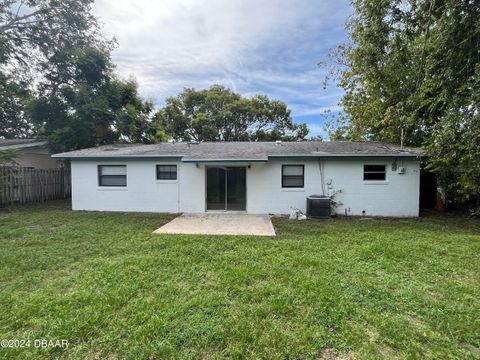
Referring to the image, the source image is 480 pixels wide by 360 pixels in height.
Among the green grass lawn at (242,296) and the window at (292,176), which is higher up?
the window at (292,176)

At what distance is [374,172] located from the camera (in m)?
10.1

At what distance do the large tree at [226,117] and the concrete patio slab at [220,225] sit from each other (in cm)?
1738

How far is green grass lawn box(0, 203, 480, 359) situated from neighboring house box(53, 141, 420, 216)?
3.47 m

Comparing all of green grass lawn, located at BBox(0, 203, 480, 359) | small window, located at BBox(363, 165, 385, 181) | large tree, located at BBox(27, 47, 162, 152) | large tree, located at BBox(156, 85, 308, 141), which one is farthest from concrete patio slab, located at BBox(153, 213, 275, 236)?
large tree, located at BBox(156, 85, 308, 141)

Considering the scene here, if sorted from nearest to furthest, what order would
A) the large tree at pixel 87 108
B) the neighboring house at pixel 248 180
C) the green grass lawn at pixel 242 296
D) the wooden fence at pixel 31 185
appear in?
the green grass lawn at pixel 242 296 < the neighboring house at pixel 248 180 < the wooden fence at pixel 31 185 < the large tree at pixel 87 108

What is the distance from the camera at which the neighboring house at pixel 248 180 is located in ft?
32.9

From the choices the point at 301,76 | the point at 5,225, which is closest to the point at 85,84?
the point at 5,225

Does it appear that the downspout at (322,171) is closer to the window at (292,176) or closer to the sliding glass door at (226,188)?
the window at (292,176)

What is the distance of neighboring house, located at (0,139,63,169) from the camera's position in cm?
1359

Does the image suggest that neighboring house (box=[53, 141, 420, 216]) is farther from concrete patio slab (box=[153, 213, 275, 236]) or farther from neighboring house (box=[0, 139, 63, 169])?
neighboring house (box=[0, 139, 63, 169])

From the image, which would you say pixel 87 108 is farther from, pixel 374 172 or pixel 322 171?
pixel 374 172

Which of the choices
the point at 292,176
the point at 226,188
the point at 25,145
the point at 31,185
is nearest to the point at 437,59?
the point at 292,176

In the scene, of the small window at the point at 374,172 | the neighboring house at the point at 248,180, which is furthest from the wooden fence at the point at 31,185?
the small window at the point at 374,172

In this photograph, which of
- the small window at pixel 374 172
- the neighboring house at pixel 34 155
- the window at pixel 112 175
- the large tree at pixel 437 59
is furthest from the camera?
the neighboring house at pixel 34 155
